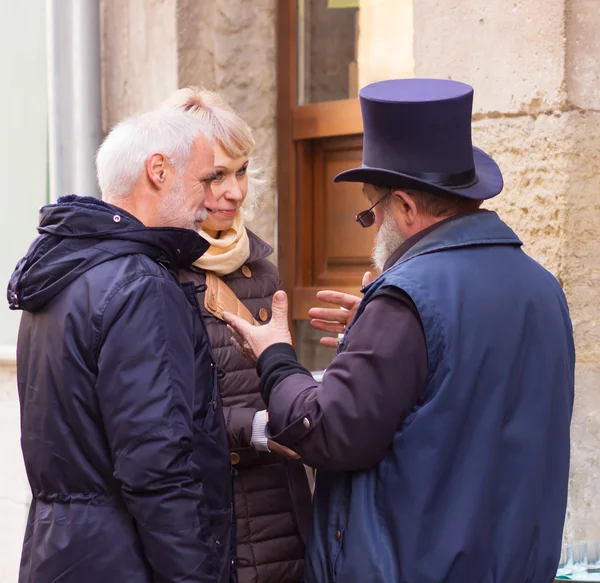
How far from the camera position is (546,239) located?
11.1 feet

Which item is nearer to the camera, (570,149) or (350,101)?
(570,149)

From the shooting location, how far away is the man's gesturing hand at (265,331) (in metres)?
2.42

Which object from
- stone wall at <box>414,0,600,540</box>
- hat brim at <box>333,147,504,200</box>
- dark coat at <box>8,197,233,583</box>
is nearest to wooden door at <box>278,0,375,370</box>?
stone wall at <box>414,0,600,540</box>

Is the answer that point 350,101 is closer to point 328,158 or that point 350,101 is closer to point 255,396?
point 328,158

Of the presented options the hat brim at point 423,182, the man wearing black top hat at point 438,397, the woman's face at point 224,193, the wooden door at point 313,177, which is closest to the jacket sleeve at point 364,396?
the man wearing black top hat at point 438,397

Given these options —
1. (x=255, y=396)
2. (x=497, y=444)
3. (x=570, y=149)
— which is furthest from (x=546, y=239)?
(x=497, y=444)

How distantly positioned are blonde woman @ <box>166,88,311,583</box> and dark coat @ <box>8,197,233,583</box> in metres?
0.43

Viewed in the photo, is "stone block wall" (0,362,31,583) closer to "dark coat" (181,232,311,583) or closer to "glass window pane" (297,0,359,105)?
"glass window pane" (297,0,359,105)

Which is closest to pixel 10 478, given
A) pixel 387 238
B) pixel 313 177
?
pixel 313 177

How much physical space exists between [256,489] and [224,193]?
2.81 feet

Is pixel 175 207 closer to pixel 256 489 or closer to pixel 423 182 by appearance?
pixel 423 182

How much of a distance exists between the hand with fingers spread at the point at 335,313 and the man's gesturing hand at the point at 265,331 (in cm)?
22

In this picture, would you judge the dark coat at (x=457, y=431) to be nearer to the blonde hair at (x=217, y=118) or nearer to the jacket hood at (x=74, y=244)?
the jacket hood at (x=74, y=244)

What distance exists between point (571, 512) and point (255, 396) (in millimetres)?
1224
